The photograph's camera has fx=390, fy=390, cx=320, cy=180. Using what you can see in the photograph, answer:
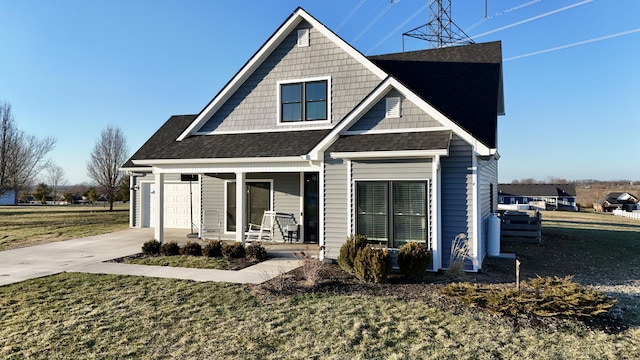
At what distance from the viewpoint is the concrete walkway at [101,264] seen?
8.66m

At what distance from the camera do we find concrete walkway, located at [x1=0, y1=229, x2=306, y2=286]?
8656 mm

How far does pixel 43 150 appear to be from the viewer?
1433 inches

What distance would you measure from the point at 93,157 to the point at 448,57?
1358 inches

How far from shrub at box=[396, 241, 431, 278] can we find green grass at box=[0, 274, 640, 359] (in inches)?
60.2

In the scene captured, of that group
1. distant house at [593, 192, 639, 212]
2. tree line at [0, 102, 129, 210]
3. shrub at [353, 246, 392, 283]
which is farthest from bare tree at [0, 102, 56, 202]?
distant house at [593, 192, 639, 212]

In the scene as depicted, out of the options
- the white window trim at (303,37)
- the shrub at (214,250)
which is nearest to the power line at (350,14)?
the white window trim at (303,37)

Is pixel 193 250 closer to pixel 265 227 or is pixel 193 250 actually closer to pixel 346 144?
pixel 265 227

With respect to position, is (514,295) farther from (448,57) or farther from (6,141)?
(6,141)

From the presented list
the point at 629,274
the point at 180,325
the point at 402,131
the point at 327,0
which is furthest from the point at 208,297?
the point at 327,0

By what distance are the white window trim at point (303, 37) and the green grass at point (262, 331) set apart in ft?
26.5

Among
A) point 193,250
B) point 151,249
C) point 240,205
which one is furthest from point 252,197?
point 151,249

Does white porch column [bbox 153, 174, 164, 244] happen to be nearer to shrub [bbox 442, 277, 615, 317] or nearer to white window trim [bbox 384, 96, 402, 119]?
white window trim [bbox 384, 96, 402, 119]

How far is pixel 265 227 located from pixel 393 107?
6528 mm

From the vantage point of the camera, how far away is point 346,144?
9.63m
